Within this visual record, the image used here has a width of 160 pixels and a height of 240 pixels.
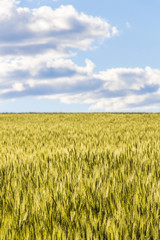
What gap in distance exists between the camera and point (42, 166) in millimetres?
3502

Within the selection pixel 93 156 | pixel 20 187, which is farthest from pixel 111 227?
pixel 93 156

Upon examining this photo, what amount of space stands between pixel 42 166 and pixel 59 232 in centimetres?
194

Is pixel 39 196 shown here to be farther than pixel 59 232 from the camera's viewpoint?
Yes

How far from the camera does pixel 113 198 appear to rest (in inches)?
90.7

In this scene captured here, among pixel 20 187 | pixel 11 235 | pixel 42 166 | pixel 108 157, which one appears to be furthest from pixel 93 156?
pixel 11 235

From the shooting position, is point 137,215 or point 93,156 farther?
point 93,156

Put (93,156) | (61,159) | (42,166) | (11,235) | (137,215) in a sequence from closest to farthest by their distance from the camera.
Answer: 1. (11,235)
2. (137,215)
3. (42,166)
4. (61,159)
5. (93,156)

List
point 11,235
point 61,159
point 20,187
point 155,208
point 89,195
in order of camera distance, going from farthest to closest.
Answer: point 61,159, point 20,187, point 89,195, point 155,208, point 11,235

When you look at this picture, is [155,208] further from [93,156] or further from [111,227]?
[93,156]

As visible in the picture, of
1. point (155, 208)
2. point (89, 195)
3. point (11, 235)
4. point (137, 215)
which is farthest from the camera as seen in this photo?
point (89, 195)

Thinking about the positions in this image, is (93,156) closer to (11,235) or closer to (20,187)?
(20,187)

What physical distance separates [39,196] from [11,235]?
1.80ft

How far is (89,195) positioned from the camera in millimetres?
2275

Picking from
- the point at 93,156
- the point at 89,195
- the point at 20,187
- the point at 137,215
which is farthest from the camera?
the point at 93,156
